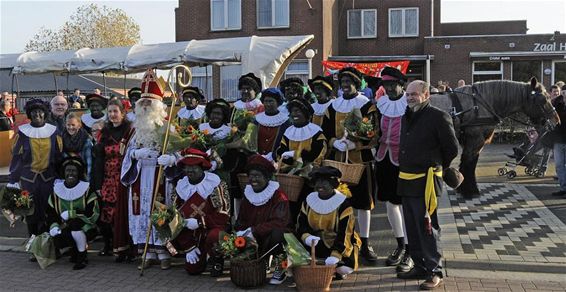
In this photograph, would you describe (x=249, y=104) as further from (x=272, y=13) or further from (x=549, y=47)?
(x=549, y=47)

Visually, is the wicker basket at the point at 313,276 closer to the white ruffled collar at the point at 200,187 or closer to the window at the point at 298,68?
the white ruffled collar at the point at 200,187

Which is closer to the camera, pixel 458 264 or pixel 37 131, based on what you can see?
pixel 458 264

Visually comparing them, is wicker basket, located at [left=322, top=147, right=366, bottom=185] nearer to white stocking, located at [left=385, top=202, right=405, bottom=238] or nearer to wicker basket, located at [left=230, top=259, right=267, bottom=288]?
white stocking, located at [left=385, top=202, right=405, bottom=238]

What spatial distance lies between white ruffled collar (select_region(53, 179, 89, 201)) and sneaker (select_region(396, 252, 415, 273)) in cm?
365

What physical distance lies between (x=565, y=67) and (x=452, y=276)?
23.3 metres

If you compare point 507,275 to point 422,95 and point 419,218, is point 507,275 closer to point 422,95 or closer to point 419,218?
point 419,218

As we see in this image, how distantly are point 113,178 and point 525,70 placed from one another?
23635mm

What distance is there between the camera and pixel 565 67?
2509 cm

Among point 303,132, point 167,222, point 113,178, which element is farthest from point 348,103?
point 113,178

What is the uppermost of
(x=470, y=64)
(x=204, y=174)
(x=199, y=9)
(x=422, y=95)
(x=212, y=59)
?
(x=199, y=9)

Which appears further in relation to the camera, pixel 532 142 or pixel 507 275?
pixel 532 142

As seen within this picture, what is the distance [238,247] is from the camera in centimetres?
525

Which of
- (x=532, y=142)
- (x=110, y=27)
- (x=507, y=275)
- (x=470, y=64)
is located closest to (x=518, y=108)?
(x=532, y=142)

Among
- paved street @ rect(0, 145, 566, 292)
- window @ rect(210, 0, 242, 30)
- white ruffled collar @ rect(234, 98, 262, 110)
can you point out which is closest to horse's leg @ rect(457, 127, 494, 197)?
paved street @ rect(0, 145, 566, 292)
